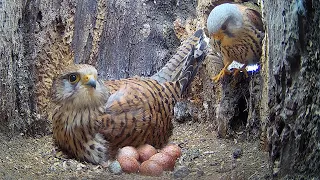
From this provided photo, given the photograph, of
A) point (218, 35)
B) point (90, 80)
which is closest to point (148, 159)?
point (90, 80)

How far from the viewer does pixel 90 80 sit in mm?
2969

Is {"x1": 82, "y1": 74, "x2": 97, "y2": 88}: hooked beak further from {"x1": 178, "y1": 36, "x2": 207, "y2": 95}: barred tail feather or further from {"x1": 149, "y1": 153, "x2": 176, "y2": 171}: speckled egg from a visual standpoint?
{"x1": 178, "y1": 36, "x2": 207, "y2": 95}: barred tail feather

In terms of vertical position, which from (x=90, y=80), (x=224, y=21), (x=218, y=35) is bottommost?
(x=90, y=80)

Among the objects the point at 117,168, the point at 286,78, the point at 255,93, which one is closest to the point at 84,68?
the point at 117,168

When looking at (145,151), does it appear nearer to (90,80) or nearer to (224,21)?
(90,80)

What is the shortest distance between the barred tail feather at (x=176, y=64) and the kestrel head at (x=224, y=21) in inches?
9.5

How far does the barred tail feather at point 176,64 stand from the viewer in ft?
12.3

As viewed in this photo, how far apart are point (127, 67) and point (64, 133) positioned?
1.13m

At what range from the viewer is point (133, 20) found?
415 centimetres

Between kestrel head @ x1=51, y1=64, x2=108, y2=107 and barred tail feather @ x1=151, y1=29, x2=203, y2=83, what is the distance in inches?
29.0

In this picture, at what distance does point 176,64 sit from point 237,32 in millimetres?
516

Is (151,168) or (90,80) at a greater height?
(90,80)

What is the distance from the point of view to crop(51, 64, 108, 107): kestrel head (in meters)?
3.00

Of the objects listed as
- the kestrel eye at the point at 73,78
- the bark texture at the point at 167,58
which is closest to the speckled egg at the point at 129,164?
the kestrel eye at the point at 73,78
